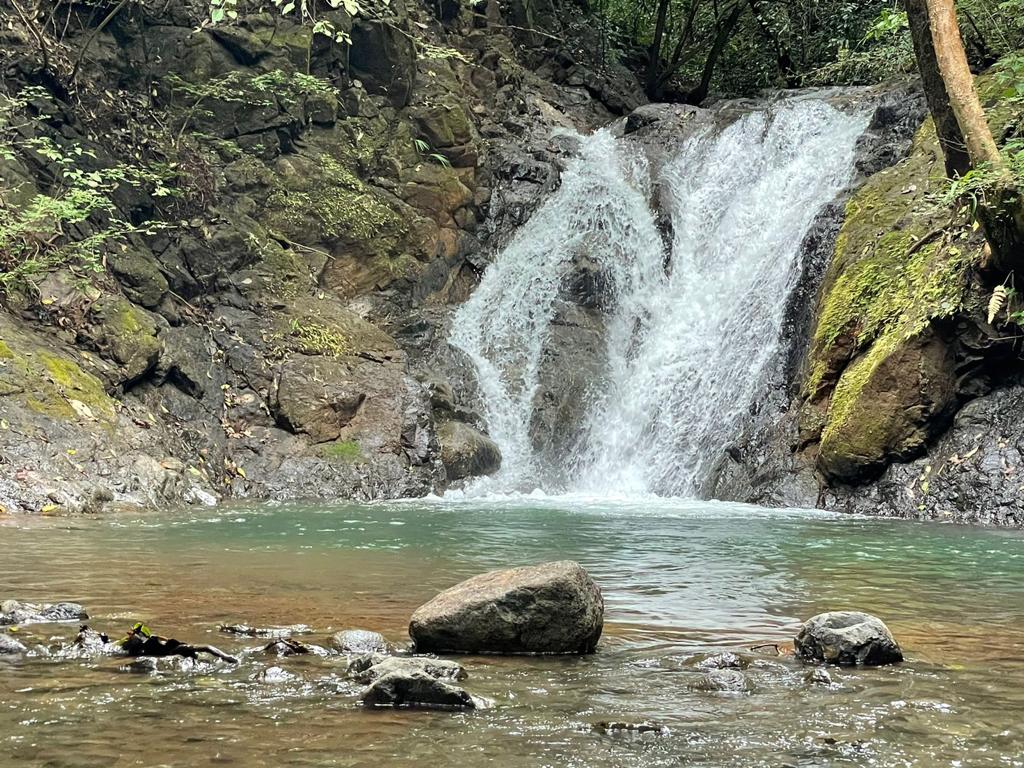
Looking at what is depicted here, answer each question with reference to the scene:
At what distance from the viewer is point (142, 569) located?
684 cm

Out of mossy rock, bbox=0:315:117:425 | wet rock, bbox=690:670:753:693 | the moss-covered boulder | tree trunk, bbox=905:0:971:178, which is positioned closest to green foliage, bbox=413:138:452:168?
the moss-covered boulder

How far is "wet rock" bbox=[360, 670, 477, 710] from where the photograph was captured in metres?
3.52

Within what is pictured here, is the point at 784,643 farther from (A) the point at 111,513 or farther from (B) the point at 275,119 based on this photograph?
(B) the point at 275,119

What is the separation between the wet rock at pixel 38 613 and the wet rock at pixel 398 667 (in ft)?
6.12

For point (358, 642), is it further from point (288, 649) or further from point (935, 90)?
point (935, 90)

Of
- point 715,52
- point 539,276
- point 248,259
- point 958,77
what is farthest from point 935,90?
point 715,52

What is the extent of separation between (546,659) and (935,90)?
9.06m

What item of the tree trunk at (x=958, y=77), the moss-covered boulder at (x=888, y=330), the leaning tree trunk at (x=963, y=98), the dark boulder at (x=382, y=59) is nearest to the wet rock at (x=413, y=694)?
the leaning tree trunk at (x=963, y=98)

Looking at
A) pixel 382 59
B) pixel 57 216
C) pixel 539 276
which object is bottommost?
pixel 57 216

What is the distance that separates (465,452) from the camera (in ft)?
49.7

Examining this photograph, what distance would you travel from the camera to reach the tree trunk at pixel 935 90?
34.7ft

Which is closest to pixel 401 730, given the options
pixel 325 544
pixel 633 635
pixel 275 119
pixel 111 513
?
pixel 633 635

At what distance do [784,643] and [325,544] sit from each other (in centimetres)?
501

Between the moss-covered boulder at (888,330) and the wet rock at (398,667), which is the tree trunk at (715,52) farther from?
the wet rock at (398,667)
